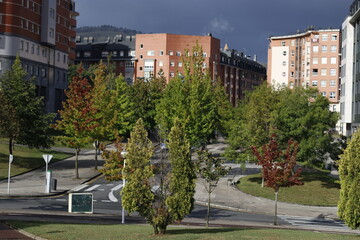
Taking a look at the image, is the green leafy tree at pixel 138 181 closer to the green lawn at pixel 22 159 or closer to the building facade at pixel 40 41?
the green lawn at pixel 22 159

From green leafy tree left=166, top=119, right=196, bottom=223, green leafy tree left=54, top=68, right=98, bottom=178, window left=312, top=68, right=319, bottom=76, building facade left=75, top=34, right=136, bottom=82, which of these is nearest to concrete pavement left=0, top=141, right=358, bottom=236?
green leafy tree left=54, top=68, right=98, bottom=178

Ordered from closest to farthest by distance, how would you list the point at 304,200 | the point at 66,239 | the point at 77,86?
the point at 66,239
the point at 304,200
the point at 77,86

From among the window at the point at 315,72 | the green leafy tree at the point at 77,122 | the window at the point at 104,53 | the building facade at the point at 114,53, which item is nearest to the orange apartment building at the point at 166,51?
the building facade at the point at 114,53

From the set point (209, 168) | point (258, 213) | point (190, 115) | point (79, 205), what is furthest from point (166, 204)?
point (190, 115)

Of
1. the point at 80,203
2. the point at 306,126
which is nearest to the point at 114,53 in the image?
the point at 306,126

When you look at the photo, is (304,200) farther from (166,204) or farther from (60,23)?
(60,23)

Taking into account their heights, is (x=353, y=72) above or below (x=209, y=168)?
above

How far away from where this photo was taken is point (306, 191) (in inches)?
1945

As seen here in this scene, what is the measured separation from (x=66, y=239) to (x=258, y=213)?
74.3 feet

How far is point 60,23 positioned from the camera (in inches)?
3533

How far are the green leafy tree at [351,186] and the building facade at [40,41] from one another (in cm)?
5870

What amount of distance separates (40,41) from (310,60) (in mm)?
68740

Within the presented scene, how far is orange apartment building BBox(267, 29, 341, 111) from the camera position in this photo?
12631cm

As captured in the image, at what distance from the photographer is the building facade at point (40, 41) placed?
74.8 m
